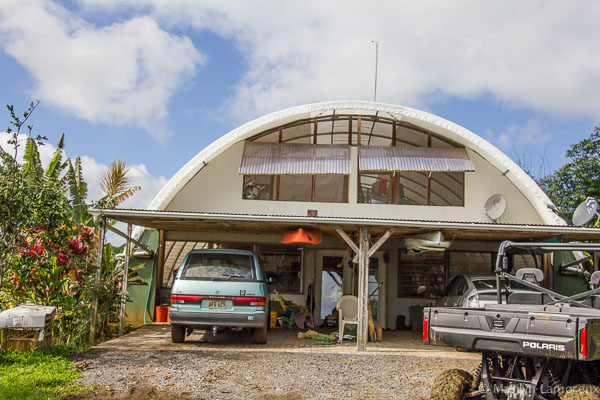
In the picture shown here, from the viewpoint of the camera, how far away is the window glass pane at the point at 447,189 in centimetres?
1357

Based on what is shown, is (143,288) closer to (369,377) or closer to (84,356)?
(84,356)

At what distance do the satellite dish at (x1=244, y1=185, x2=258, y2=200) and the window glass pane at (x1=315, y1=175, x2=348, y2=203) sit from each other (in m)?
1.50

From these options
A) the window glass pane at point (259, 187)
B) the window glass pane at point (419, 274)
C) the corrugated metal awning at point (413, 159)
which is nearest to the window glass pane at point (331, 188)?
the corrugated metal awning at point (413, 159)

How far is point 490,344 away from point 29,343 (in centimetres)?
658

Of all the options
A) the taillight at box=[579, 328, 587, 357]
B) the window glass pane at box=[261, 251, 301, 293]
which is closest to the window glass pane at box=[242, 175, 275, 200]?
the window glass pane at box=[261, 251, 301, 293]

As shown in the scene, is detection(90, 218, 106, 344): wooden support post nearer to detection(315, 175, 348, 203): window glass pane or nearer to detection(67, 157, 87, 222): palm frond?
detection(67, 157, 87, 222): palm frond

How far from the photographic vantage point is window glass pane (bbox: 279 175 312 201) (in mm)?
13516

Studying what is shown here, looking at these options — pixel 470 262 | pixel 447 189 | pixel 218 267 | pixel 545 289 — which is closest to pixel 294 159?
pixel 447 189

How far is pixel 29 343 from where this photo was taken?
8.08 metres

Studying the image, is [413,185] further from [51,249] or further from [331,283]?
[51,249]

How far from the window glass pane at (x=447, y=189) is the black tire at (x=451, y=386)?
27.8ft

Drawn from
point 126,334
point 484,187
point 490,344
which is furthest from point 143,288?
point 490,344

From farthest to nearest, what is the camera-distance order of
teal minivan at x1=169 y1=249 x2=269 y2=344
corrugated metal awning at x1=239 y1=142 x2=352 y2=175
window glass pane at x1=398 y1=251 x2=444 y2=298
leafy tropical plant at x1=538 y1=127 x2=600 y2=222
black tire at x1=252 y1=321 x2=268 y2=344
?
leafy tropical plant at x1=538 y1=127 x2=600 y2=222 < window glass pane at x1=398 y1=251 x2=444 y2=298 < corrugated metal awning at x1=239 y1=142 x2=352 y2=175 < black tire at x1=252 y1=321 x2=268 y2=344 < teal minivan at x1=169 y1=249 x2=269 y2=344

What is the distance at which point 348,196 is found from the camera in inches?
528
